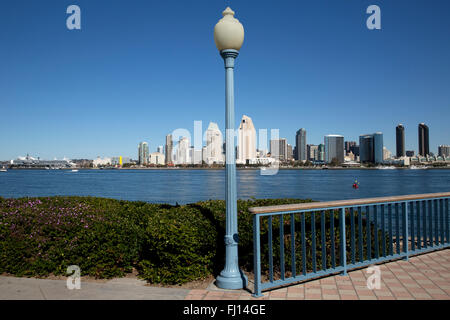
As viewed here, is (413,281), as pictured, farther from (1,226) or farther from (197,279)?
(1,226)

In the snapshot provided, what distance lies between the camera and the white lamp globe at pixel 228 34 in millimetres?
5090

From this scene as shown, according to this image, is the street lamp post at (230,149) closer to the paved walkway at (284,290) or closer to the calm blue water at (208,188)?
the paved walkway at (284,290)

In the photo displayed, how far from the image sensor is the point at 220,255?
570 centimetres

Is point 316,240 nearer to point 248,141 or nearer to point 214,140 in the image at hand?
point 214,140

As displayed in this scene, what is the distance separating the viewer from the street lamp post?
4.94 meters

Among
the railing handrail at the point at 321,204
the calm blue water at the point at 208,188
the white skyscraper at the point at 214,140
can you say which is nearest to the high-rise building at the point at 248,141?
the calm blue water at the point at 208,188

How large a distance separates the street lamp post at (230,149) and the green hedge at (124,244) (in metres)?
0.60

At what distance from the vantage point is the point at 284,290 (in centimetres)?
489

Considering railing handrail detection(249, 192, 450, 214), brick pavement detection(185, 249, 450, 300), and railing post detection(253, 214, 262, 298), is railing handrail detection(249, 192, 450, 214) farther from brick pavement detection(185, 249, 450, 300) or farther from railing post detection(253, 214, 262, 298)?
brick pavement detection(185, 249, 450, 300)

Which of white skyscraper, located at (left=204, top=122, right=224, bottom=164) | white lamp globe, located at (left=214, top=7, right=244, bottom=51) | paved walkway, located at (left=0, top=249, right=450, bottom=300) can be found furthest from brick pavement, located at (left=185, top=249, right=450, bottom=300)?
white skyscraper, located at (left=204, top=122, right=224, bottom=164)

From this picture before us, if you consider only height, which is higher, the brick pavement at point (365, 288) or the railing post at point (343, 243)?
the railing post at point (343, 243)

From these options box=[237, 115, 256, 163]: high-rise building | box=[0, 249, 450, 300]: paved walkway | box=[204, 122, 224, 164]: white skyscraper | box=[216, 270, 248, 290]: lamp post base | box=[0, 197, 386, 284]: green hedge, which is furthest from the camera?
box=[237, 115, 256, 163]: high-rise building

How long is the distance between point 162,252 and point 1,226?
296 centimetres
